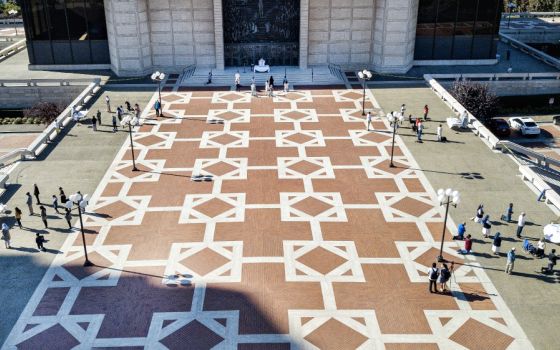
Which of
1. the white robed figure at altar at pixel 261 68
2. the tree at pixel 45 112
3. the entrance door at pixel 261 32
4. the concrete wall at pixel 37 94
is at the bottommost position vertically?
the tree at pixel 45 112

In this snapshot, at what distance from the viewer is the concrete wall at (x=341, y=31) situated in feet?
197

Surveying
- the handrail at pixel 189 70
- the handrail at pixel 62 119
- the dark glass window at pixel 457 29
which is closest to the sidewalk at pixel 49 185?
the handrail at pixel 62 119

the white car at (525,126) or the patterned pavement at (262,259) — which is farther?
the white car at (525,126)

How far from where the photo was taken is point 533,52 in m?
68.1

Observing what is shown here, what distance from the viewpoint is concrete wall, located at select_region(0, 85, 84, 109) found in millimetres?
56594

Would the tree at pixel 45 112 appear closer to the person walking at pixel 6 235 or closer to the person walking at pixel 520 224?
the person walking at pixel 6 235

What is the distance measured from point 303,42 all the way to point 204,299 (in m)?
39.4

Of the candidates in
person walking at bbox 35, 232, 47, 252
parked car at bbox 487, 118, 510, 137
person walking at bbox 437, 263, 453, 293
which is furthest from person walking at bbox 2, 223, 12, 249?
parked car at bbox 487, 118, 510, 137

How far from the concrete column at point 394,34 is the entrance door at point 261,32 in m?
8.59

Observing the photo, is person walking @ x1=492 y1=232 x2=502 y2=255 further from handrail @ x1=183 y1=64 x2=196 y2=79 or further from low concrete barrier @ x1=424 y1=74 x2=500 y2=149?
handrail @ x1=183 y1=64 x2=196 y2=79

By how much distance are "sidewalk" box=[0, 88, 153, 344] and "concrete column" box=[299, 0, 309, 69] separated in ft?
56.1

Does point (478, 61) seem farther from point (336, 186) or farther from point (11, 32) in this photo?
point (11, 32)

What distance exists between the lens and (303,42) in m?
60.4

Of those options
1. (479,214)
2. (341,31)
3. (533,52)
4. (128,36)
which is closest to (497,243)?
(479,214)
